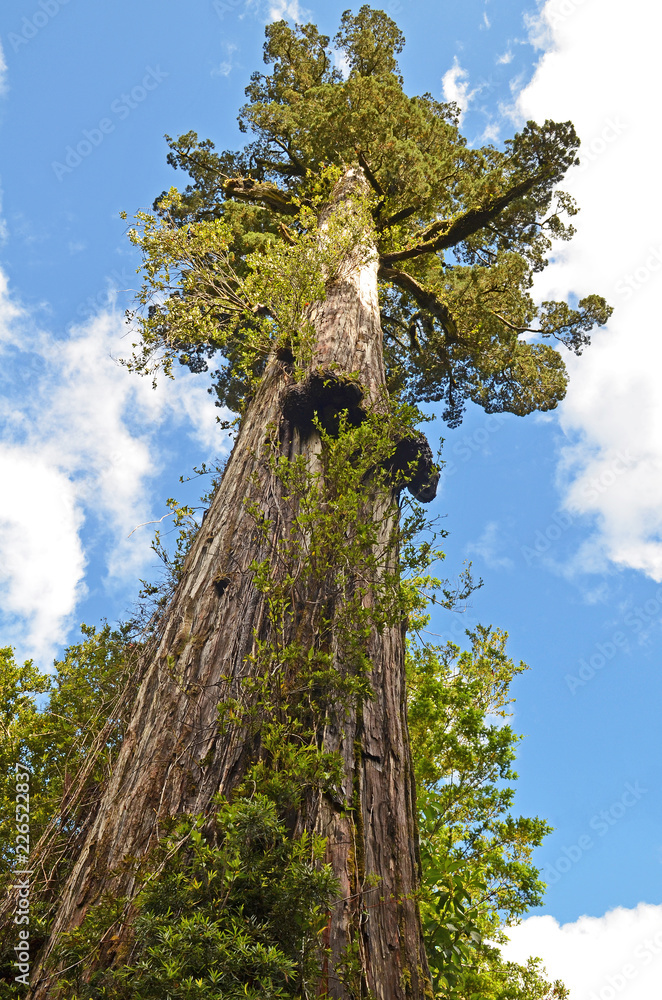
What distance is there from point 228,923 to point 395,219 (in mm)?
8686

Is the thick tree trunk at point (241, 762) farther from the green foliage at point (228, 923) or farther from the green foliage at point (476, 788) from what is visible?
the green foliage at point (476, 788)

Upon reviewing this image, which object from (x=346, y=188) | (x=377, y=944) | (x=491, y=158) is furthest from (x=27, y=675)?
(x=491, y=158)

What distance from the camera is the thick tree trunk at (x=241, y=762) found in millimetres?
2434

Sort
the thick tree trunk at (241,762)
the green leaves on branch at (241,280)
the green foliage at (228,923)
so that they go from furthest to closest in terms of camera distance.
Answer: the green leaves on branch at (241,280)
the thick tree trunk at (241,762)
the green foliage at (228,923)

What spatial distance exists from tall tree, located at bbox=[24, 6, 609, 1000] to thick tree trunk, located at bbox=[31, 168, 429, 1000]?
0.03ft

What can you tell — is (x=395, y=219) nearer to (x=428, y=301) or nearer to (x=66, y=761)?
(x=428, y=301)

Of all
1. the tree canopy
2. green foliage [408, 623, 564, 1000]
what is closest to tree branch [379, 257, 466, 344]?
the tree canopy

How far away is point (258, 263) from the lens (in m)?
5.39

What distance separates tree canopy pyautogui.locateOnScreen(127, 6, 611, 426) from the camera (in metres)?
6.67

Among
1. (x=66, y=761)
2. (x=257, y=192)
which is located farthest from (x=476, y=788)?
(x=257, y=192)

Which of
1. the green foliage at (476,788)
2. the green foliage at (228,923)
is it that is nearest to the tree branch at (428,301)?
Answer: the green foliage at (476,788)

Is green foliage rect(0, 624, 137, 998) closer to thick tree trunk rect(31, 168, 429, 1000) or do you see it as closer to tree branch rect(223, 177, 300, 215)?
thick tree trunk rect(31, 168, 429, 1000)

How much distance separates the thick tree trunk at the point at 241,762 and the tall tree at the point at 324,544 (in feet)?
0.03

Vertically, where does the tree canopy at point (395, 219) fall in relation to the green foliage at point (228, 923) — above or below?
above
